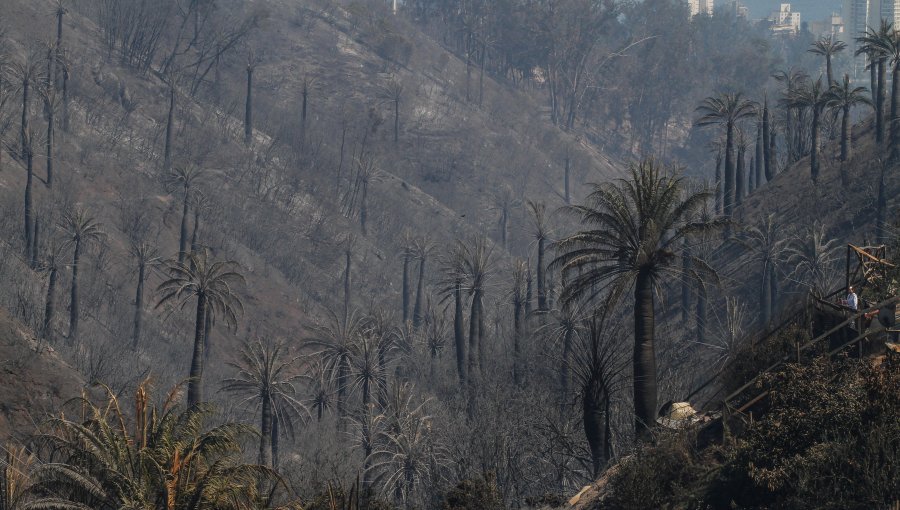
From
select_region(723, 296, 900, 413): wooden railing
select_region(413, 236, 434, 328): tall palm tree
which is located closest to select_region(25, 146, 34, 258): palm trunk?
select_region(413, 236, 434, 328): tall palm tree

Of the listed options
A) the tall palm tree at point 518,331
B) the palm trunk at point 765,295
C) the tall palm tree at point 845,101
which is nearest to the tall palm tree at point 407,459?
the tall palm tree at point 518,331

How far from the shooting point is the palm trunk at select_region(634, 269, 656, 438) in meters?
31.6

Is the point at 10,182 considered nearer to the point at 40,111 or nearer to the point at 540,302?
the point at 40,111

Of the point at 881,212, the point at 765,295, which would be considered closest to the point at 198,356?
the point at 765,295

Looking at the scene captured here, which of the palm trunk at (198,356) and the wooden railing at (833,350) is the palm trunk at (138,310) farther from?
the wooden railing at (833,350)

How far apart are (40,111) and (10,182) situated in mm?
16852

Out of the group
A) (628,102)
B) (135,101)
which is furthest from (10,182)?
(628,102)

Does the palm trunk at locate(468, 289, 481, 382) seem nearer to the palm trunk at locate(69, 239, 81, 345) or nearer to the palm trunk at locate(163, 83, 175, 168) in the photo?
the palm trunk at locate(69, 239, 81, 345)

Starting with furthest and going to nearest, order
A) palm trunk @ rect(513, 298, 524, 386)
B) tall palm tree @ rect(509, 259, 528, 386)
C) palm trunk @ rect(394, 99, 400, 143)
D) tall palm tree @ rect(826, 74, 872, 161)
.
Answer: palm trunk @ rect(394, 99, 400, 143) → tall palm tree @ rect(826, 74, 872, 161) → tall palm tree @ rect(509, 259, 528, 386) → palm trunk @ rect(513, 298, 524, 386)

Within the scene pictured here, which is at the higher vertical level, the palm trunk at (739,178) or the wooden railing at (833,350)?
the wooden railing at (833,350)

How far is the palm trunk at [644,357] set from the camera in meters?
31.6

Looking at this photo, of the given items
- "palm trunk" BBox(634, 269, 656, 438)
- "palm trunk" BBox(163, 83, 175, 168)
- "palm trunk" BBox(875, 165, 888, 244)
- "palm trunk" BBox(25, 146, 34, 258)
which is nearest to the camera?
"palm trunk" BBox(634, 269, 656, 438)

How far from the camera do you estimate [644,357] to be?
31828mm

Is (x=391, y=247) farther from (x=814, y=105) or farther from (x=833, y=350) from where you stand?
(x=833, y=350)
